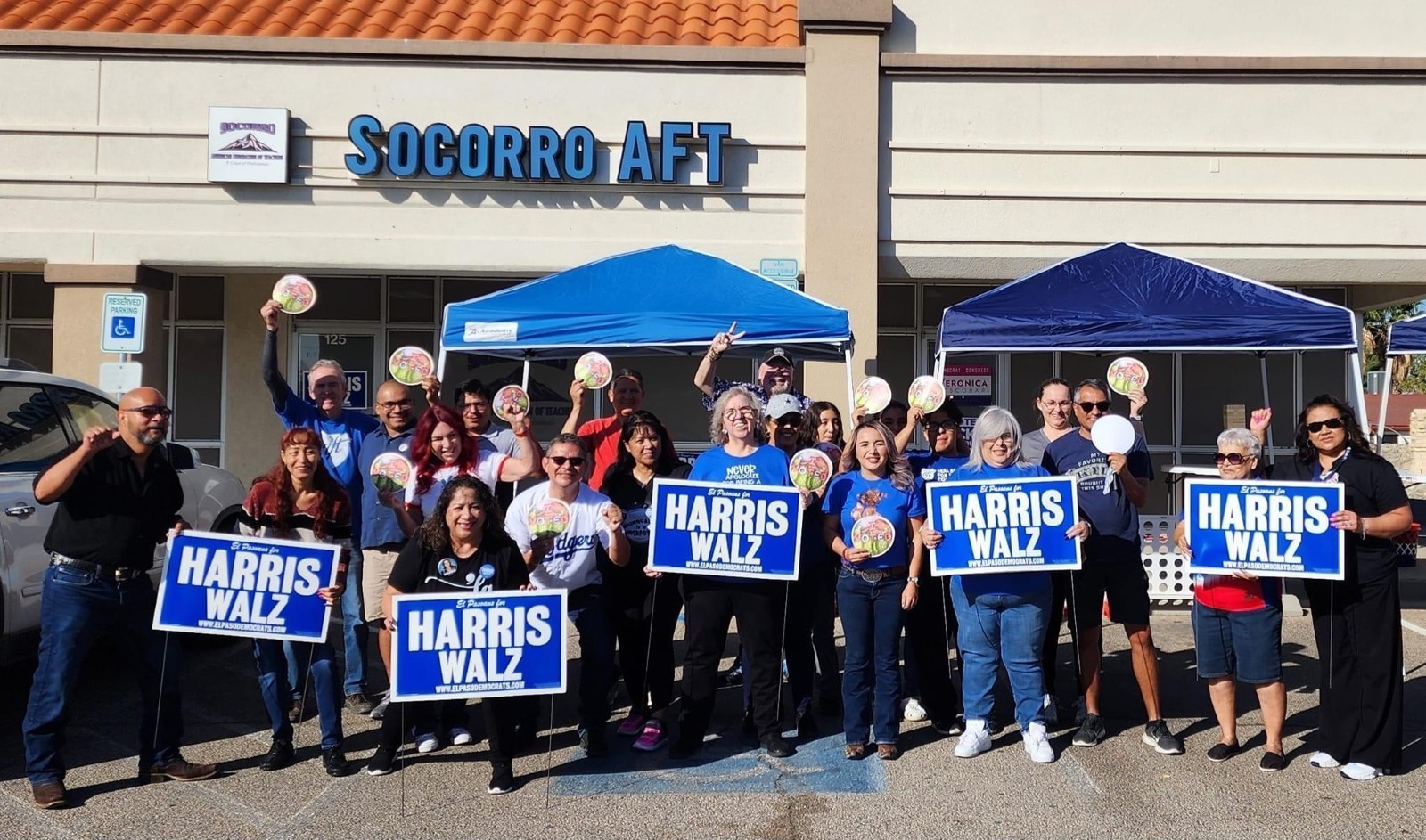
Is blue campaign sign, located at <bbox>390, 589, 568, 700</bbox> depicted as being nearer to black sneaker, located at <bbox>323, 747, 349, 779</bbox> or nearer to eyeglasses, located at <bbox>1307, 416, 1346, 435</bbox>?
black sneaker, located at <bbox>323, 747, 349, 779</bbox>

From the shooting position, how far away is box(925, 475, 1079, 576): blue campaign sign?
18.2ft

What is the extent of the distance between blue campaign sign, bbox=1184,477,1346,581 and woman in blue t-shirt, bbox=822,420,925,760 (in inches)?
51.7

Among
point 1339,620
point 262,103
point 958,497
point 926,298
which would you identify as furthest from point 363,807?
point 926,298

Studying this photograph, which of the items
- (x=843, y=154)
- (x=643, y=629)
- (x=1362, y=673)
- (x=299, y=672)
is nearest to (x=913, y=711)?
(x=643, y=629)

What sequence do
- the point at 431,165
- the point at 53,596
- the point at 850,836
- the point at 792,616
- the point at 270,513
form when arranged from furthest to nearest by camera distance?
the point at 431,165 < the point at 792,616 < the point at 270,513 < the point at 53,596 < the point at 850,836

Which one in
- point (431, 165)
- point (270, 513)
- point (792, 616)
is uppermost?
point (431, 165)

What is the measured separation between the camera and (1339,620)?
556cm

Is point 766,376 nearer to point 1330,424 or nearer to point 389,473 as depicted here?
point 389,473

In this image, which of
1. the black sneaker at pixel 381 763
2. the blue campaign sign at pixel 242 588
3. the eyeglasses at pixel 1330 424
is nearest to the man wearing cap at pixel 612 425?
the blue campaign sign at pixel 242 588

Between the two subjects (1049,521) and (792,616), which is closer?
(1049,521)

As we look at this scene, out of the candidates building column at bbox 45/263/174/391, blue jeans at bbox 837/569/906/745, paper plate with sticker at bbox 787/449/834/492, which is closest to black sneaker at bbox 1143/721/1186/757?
blue jeans at bbox 837/569/906/745

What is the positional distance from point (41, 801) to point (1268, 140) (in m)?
11.0

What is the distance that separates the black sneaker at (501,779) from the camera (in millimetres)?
5176

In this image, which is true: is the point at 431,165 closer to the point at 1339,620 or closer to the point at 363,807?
the point at 363,807
